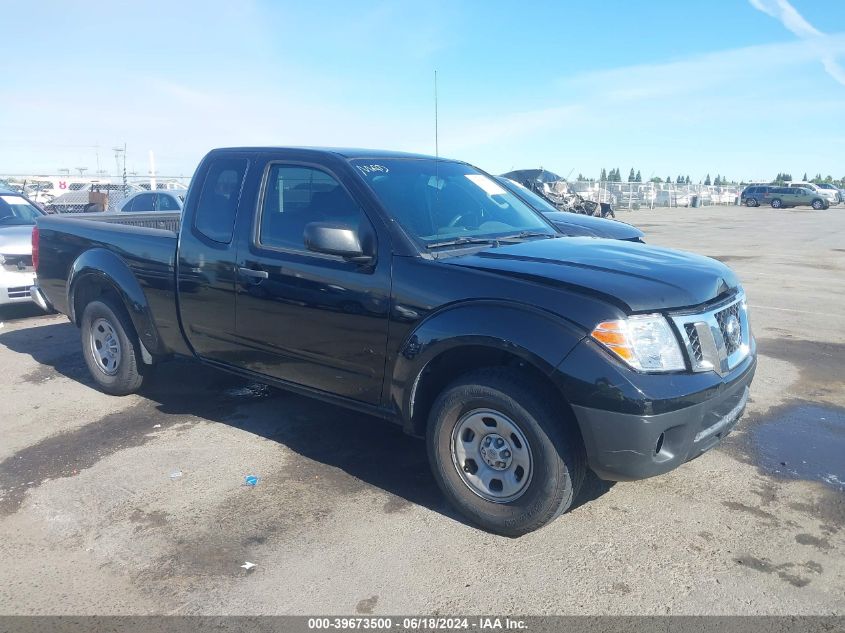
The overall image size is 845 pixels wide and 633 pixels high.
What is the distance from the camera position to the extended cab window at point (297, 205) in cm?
419

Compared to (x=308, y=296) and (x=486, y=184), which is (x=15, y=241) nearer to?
(x=308, y=296)

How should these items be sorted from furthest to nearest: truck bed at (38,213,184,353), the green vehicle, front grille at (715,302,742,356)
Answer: the green vehicle < truck bed at (38,213,184,353) < front grille at (715,302,742,356)

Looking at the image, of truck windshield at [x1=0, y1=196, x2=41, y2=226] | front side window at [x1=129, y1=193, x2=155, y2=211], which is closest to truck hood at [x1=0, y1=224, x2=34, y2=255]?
truck windshield at [x1=0, y1=196, x2=41, y2=226]

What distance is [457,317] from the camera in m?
3.51

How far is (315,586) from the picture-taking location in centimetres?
316

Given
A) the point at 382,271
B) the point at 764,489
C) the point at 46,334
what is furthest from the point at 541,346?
the point at 46,334

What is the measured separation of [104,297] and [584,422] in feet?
13.9

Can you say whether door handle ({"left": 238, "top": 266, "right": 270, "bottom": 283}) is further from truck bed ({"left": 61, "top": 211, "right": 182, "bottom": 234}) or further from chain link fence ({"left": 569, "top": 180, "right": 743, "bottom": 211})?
chain link fence ({"left": 569, "top": 180, "right": 743, "bottom": 211})

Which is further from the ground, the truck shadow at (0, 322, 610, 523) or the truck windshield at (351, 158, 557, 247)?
the truck windshield at (351, 158, 557, 247)

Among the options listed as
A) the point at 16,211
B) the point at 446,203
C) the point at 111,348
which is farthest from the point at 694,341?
the point at 16,211

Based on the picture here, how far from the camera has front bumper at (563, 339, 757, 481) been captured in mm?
3107

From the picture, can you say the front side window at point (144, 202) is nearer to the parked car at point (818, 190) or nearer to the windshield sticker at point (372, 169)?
the windshield sticker at point (372, 169)

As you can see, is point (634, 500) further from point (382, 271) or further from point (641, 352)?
point (382, 271)

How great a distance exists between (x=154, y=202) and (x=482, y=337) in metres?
12.0
